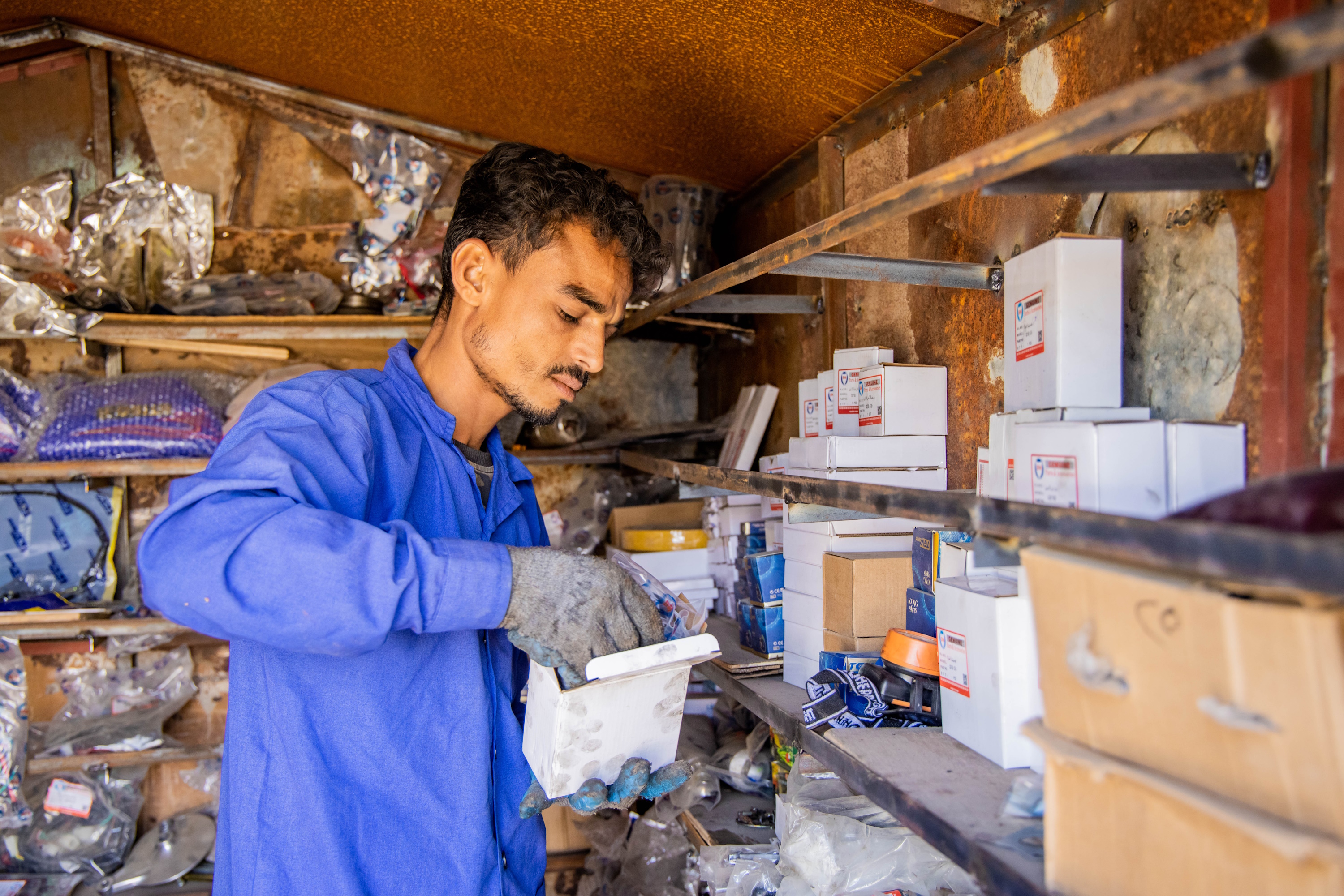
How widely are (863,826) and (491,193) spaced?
1367mm

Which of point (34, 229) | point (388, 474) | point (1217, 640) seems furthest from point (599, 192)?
point (34, 229)

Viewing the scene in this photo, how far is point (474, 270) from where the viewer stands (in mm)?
1552

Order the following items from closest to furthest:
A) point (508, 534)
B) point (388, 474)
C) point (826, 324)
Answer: point (388, 474)
point (508, 534)
point (826, 324)

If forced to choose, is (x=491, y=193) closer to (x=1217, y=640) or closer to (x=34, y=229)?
(x=1217, y=640)

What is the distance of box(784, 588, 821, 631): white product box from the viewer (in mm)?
1652

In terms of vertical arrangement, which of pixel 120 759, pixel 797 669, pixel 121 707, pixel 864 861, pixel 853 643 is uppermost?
pixel 853 643

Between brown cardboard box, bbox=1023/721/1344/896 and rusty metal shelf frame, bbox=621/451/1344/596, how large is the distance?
6.9 inches

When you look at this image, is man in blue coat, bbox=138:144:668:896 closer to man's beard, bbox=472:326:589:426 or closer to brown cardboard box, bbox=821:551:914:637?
man's beard, bbox=472:326:589:426

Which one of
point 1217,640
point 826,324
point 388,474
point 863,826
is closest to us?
point 1217,640

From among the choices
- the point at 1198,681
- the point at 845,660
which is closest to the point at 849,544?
the point at 845,660

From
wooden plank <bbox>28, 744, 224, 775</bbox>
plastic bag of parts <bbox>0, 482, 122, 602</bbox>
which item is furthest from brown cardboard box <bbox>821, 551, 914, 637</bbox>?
plastic bag of parts <bbox>0, 482, 122, 602</bbox>

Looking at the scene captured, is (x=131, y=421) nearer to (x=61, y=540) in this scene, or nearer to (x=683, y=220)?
(x=61, y=540)

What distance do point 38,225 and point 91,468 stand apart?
2.90 feet

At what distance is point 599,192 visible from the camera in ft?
5.31
